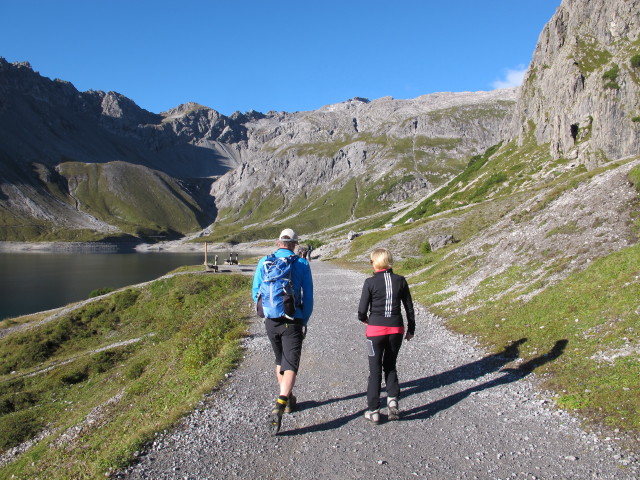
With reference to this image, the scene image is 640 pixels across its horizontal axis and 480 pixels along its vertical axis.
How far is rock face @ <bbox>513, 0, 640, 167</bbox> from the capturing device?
93.8 metres

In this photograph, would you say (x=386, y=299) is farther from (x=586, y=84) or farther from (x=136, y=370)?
(x=586, y=84)

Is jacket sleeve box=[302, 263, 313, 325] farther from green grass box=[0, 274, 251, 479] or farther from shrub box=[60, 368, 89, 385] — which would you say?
shrub box=[60, 368, 89, 385]

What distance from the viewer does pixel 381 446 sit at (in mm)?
7820

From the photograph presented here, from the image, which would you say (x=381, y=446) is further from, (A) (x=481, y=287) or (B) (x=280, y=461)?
(A) (x=481, y=287)

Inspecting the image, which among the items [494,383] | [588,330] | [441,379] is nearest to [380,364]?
[441,379]

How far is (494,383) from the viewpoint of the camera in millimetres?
10812

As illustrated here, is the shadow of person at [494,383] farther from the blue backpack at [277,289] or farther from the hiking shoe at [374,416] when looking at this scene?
the blue backpack at [277,289]

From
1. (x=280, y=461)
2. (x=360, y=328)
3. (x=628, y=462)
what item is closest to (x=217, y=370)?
(x=280, y=461)

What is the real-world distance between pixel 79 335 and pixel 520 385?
39.2 metres

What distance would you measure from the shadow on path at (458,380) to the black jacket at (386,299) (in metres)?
1.88

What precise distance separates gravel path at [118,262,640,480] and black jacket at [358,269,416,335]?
6.81 feet

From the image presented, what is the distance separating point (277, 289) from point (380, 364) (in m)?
2.70

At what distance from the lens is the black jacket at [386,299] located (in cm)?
890

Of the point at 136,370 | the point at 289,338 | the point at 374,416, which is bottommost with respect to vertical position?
the point at 136,370
